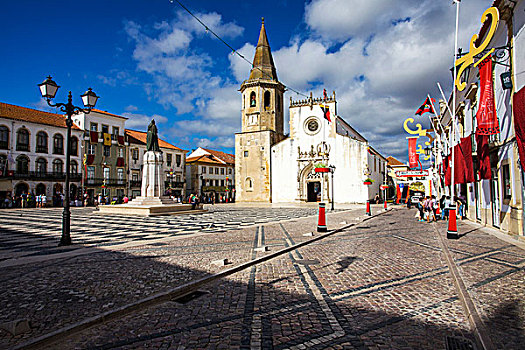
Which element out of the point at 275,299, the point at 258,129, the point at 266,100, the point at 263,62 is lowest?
the point at 275,299

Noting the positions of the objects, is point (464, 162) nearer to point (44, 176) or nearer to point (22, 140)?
point (44, 176)

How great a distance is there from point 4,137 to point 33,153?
306 cm

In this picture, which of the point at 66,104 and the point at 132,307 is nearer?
the point at 132,307

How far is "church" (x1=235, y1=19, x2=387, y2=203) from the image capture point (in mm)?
40156

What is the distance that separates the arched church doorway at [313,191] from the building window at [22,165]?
33.2 meters

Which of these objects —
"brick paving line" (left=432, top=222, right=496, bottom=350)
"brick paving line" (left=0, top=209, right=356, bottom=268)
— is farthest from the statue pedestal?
"brick paving line" (left=432, top=222, right=496, bottom=350)

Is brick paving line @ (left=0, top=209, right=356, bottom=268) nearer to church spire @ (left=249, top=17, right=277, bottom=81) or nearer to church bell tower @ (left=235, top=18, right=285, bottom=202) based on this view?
church bell tower @ (left=235, top=18, right=285, bottom=202)

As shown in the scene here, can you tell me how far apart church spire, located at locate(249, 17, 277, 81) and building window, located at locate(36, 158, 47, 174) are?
93.4 ft

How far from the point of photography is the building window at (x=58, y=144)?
38.3 metres

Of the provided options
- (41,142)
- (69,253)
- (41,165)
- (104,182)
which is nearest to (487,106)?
(69,253)

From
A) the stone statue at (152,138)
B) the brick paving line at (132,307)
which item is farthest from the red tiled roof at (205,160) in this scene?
the brick paving line at (132,307)

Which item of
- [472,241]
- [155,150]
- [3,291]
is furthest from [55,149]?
[472,241]

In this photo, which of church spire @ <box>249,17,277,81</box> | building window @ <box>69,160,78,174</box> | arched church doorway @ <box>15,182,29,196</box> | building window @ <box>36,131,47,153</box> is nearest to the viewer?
arched church doorway @ <box>15,182,29,196</box>

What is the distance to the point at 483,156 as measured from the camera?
1346 centimetres
